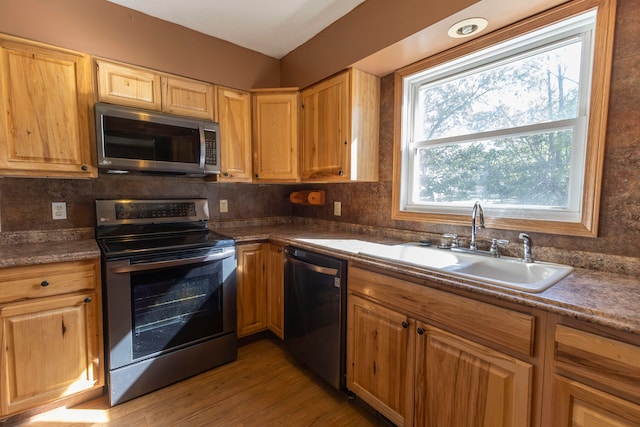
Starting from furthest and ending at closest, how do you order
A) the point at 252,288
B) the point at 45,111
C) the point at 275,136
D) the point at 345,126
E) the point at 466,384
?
the point at 275,136, the point at 252,288, the point at 345,126, the point at 45,111, the point at 466,384

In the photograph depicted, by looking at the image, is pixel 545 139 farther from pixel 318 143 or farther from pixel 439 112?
pixel 318 143

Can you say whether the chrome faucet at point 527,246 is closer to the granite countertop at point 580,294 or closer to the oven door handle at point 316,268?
the granite countertop at point 580,294

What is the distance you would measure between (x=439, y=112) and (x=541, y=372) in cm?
161

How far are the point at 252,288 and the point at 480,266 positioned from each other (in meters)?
1.65

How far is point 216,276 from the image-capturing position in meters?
2.07

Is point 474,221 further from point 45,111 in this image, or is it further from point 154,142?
point 45,111

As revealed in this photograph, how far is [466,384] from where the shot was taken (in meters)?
1.21

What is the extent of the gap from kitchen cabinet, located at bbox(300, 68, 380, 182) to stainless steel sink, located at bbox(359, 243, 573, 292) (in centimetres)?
68

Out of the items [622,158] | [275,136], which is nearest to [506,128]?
[622,158]

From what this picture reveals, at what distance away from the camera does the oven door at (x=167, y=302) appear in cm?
171

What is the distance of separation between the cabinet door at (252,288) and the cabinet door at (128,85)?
1.24 m

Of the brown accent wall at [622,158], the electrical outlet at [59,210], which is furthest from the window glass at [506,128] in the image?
the electrical outlet at [59,210]

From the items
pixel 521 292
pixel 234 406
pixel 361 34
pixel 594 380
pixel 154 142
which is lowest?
pixel 234 406

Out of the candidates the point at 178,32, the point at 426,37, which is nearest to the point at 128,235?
the point at 178,32
